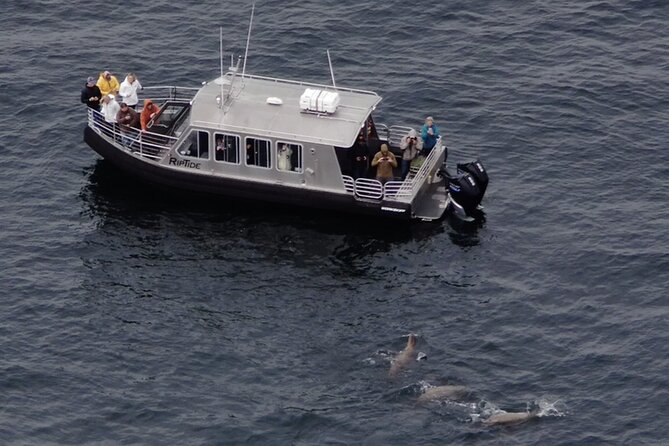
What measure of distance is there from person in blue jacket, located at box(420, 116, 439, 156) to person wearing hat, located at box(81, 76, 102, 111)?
13.3 metres

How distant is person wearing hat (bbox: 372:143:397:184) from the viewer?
5694 cm

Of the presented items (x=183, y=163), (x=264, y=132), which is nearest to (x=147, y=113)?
(x=183, y=163)

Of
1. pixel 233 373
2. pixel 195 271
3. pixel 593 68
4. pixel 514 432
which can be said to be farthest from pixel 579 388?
pixel 593 68

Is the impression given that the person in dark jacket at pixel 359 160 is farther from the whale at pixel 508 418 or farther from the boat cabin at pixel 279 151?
the whale at pixel 508 418

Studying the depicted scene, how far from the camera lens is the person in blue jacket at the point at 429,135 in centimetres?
5853

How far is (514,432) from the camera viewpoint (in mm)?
45688

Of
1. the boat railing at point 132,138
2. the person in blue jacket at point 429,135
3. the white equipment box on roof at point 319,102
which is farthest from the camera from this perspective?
the boat railing at point 132,138

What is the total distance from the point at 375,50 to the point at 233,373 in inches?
957

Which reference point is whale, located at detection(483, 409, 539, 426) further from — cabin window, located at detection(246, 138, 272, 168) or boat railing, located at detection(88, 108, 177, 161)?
boat railing, located at detection(88, 108, 177, 161)

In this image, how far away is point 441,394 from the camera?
47.2 metres

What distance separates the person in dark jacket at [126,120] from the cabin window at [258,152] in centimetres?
535

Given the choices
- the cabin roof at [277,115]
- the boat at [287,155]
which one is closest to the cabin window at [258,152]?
the boat at [287,155]

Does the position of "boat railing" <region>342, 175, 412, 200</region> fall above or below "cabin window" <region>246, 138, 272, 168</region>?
below

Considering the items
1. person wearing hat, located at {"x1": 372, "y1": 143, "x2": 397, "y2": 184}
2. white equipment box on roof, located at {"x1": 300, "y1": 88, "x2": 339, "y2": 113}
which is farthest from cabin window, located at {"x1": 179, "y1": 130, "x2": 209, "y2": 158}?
person wearing hat, located at {"x1": 372, "y1": 143, "x2": 397, "y2": 184}
